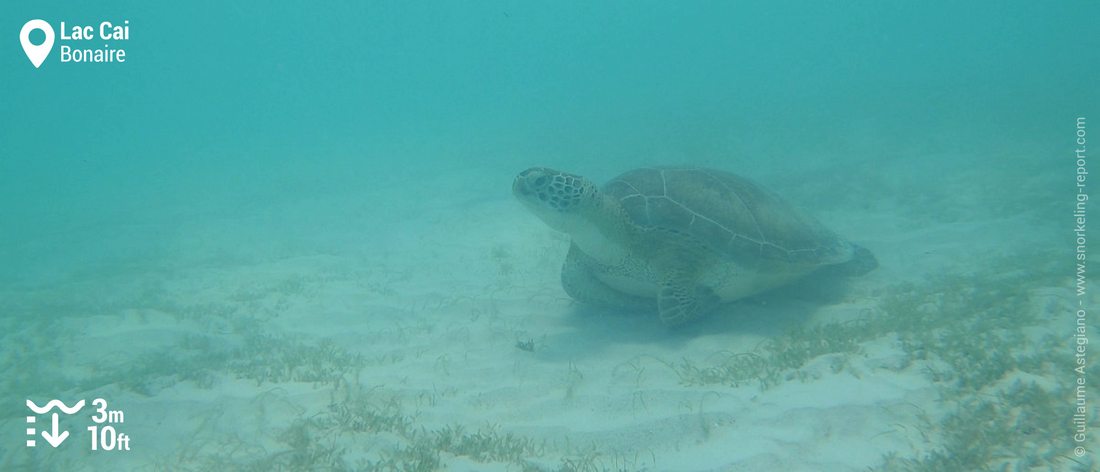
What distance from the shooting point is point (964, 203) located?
8.02 meters

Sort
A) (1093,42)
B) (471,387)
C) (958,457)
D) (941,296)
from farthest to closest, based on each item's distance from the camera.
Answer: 1. (1093,42)
2. (941,296)
3. (471,387)
4. (958,457)

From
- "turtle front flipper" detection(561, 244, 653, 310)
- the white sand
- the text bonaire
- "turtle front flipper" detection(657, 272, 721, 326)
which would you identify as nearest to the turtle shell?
"turtle front flipper" detection(657, 272, 721, 326)

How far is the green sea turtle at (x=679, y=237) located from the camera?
15.2 ft

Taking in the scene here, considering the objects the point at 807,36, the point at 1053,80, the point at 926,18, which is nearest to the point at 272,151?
the point at 1053,80

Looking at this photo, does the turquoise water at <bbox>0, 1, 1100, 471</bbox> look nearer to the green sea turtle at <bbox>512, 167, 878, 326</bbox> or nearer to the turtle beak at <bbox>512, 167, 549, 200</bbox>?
the green sea turtle at <bbox>512, 167, 878, 326</bbox>

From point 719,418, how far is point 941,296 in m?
2.84

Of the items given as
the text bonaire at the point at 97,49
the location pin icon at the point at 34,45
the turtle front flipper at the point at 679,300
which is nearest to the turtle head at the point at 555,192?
the turtle front flipper at the point at 679,300

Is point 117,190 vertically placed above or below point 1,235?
above

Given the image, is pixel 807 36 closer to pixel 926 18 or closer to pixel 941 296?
pixel 926 18

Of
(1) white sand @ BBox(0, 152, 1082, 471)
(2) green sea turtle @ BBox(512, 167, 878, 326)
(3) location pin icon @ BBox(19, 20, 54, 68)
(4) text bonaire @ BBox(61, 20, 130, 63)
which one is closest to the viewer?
(1) white sand @ BBox(0, 152, 1082, 471)

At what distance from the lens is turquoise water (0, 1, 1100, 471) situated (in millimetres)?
3201

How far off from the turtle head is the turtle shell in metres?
0.64

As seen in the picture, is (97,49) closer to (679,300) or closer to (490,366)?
(490,366)

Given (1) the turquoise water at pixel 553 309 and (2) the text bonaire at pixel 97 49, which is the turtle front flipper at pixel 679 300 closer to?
(1) the turquoise water at pixel 553 309
